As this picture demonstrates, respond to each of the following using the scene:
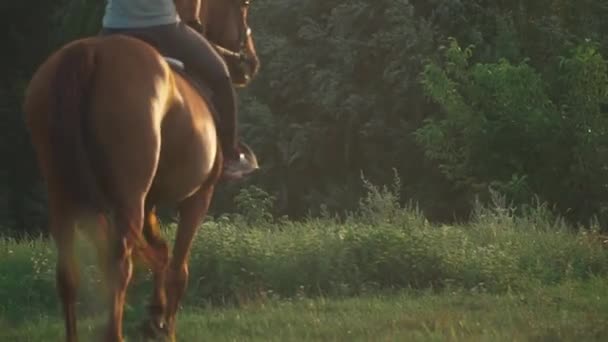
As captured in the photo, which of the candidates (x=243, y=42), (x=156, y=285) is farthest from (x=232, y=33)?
(x=156, y=285)

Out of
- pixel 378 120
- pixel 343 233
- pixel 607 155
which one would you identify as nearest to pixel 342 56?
pixel 378 120

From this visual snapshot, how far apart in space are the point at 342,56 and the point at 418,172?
9.95 feet

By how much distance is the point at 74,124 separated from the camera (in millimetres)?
7969

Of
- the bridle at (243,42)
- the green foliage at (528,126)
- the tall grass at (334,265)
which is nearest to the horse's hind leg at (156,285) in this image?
the tall grass at (334,265)

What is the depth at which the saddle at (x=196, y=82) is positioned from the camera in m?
9.19

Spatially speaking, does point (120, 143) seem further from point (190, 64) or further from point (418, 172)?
point (418, 172)

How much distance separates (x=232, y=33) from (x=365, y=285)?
205 cm

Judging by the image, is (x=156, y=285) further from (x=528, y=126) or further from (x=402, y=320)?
(x=528, y=126)

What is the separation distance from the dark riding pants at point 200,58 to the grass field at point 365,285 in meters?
1.18

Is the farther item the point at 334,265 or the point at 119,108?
the point at 334,265

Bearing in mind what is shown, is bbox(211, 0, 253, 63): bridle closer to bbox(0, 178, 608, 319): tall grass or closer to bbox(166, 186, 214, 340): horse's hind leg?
bbox(0, 178, 608, 319): tall grass

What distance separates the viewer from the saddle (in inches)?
362

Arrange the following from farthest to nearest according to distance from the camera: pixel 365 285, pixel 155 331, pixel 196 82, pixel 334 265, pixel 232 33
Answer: pixel 334 265 → pixel 365 285 → pixel 232 33 → pixel 196 82 → pixel 155 331

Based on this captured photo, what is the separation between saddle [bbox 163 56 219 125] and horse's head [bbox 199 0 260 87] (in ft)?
5.88
